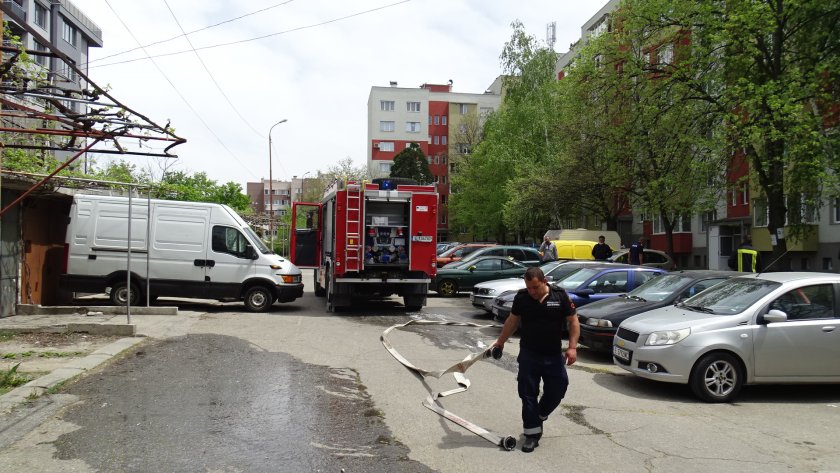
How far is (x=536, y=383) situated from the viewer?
5398mm

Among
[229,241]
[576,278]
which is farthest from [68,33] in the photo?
[576,278]

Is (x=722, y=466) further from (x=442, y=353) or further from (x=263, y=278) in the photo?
(x=263, y=278)

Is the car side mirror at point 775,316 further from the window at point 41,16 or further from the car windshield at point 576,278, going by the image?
the window at point 41,16

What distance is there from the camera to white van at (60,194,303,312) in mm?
13859

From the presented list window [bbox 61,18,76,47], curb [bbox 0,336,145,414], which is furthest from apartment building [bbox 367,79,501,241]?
curb [bbox 0,336,145,414]

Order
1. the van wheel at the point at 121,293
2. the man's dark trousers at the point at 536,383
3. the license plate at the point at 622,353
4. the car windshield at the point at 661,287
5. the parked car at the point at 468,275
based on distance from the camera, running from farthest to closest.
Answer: the parked car at the point at 468,275 → the van wheel at the point at 121,293 → the car windshield at the point at 661,287 → the license plate at the point at 622,353 → the man's dark trousers at the point at 536,383

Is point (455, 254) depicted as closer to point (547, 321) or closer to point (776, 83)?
point (776, 83)

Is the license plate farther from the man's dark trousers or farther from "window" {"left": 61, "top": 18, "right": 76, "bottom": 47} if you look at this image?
"window" {"left": 61, "top": 18, "right": 76, "bottom": 47}

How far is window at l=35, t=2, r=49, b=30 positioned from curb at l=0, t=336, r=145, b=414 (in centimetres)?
4280

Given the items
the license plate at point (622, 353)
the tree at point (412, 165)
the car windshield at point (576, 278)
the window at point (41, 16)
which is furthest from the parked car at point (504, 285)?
the tree at point (412, 165)

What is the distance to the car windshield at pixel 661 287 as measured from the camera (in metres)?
10.1

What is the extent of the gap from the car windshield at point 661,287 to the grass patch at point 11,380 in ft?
28.9

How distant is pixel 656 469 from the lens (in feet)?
16.3

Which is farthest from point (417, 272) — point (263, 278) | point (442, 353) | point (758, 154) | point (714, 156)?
point (714, 156)
